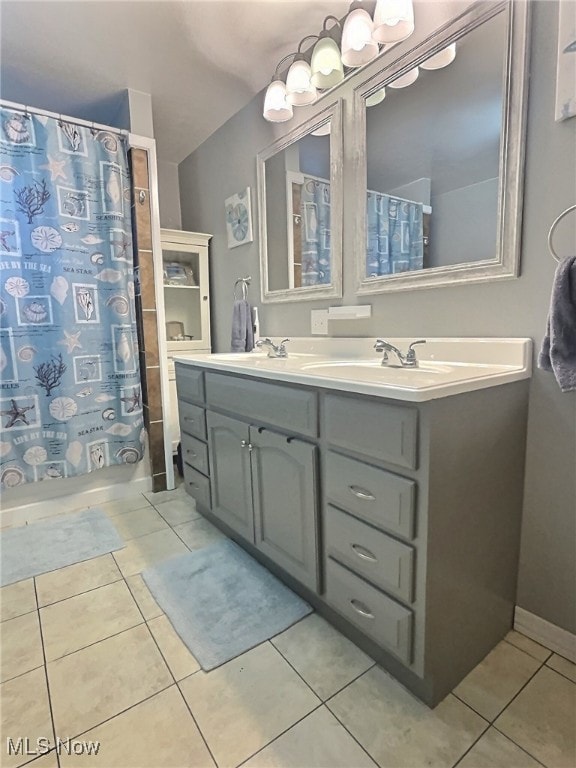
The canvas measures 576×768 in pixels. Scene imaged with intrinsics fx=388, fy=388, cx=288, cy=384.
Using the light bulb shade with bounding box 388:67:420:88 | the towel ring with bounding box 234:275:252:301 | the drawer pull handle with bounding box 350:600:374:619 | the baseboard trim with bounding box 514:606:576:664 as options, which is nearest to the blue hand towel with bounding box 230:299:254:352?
the towel ring with bounding box 234:275:252:301

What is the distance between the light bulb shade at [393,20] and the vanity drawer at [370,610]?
169 centimetres

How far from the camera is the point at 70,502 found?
213 centimetres

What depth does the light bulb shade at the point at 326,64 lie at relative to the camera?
1463 mm

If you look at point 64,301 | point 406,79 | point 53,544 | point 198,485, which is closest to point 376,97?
point 406,79

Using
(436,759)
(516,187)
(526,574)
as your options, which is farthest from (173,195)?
(436,759)

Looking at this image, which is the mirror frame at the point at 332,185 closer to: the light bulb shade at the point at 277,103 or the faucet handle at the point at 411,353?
the light bulb shade at the point at 277,103

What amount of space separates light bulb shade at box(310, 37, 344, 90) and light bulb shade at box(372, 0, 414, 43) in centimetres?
23

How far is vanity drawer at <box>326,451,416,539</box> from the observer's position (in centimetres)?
92

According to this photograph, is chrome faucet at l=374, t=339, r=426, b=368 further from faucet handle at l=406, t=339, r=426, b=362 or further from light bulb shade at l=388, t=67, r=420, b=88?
light bulb shade at l=388, t=67, r=420, b=88

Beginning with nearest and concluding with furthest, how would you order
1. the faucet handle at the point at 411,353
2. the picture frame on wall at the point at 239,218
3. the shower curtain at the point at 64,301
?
the faucet handle at the point at 411,353
the shower curtain at the point at 64,301
the picture frame on wall at the point at 239,218

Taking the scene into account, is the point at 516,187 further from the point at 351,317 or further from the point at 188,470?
the point at 188,470

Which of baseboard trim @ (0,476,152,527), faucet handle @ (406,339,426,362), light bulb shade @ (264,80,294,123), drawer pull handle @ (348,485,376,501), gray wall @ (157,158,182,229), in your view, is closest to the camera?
drawer pull handle @ (348,485,376,501)

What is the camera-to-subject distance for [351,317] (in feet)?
5.40

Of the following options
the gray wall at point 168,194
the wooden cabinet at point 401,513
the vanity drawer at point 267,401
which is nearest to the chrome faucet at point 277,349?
the vanity drawer at point 267,401
